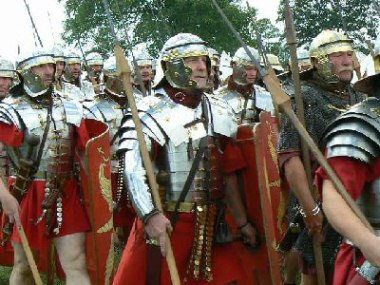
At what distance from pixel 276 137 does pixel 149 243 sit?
1.40m

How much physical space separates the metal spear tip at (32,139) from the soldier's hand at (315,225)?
2.11 meters

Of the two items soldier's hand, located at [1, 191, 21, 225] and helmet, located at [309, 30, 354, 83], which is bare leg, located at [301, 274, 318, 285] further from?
soldier's hand, located at [1, 191, 21, 225]

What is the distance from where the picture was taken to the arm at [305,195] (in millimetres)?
4848

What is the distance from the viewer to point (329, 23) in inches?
1417

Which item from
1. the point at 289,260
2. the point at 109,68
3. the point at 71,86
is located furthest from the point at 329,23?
the point at 289,260

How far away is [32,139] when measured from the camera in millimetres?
6113

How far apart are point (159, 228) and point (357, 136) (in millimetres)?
1411

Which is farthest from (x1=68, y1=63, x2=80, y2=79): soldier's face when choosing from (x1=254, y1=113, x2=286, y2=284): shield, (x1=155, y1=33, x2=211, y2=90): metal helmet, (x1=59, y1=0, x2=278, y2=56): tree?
(x1=59, y1=0, x2=278, y2=56): tree

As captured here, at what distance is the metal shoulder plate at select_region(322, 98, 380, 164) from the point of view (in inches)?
124

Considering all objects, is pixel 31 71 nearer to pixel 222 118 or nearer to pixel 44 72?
pixel 44 72

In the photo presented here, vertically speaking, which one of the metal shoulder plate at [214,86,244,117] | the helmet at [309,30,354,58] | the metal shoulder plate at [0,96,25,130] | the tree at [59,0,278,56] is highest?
the tree at [59,0,278,56]

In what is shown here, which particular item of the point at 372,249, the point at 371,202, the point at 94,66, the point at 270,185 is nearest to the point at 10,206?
the point at 270,185

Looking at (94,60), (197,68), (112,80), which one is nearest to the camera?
(197,68)

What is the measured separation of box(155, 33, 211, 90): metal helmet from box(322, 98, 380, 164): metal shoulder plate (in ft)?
5.95
